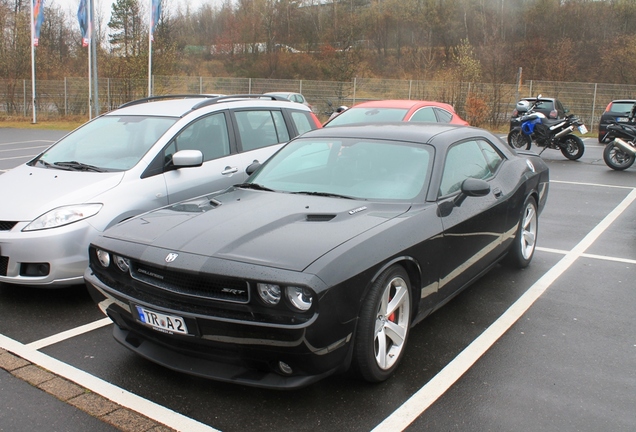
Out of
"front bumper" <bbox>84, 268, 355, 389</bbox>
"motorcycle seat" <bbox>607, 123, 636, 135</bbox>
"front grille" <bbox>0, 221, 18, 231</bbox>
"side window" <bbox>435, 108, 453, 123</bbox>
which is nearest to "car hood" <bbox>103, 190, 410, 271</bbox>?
"front bumper" <bbox>84, 268, 355, 389</bbox>

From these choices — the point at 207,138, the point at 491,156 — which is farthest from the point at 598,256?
the point at 207,138

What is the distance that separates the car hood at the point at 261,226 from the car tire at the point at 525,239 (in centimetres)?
213

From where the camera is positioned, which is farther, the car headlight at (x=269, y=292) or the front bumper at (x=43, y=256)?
the front bumper at (x=43, y=256)

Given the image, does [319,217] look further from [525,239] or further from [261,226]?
[525,239]

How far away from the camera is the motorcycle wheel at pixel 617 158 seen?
14.0m

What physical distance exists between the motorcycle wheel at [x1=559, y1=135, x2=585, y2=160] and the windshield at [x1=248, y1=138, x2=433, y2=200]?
1264 centimetres

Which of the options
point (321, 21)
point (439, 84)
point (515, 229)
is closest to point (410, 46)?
point (321, 21)

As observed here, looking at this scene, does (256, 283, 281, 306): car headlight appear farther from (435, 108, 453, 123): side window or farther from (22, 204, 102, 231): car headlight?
(435, 108, 453, 123): side window

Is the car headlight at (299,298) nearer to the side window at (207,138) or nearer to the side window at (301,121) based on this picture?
the side window at (207,138)

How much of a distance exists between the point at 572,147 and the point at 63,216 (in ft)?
46.3

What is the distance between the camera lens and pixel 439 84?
30281mm

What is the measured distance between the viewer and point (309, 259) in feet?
10.9

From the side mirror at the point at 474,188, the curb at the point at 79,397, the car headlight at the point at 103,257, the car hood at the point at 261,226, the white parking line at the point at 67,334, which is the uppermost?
the side mirror at the point at 474,188

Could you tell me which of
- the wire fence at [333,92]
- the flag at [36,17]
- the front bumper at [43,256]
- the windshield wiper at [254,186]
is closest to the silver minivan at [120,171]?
the front bumper at [43,256]
